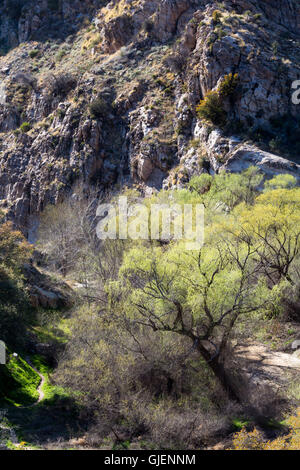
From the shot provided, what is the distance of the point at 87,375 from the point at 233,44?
34.4m

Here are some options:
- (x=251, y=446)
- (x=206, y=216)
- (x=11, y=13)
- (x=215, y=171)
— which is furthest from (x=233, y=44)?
(x=11, y=13)

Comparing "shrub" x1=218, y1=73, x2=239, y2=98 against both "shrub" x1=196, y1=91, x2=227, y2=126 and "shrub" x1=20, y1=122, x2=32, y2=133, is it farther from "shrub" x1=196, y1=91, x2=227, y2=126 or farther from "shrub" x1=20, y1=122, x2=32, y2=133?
"shrub" x1=20, y1=122, x2=32, y2=133

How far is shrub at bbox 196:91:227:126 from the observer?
1382 inches

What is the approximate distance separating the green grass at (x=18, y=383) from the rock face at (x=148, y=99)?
2266 centimetres

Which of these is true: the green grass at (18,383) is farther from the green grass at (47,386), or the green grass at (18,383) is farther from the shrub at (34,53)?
the shrub at (34,53)

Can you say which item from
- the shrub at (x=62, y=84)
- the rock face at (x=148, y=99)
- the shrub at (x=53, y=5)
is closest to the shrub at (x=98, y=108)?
the rock face at (x=148, y=99)

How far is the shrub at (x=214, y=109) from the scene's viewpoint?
35094 mm

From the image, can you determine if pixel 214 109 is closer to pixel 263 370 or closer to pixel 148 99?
pixel 148 99

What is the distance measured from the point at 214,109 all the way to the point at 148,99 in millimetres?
10643

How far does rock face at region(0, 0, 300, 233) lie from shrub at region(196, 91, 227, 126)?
0.39 metres

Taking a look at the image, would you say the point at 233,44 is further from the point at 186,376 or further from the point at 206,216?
the point at 186,376

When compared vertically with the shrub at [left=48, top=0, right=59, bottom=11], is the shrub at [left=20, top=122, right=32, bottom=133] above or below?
below

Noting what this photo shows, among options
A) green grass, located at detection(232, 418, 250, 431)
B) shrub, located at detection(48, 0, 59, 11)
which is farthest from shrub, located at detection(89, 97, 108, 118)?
green grass, located at detection(232, 418, 250, 431)

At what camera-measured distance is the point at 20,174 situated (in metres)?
45.4
